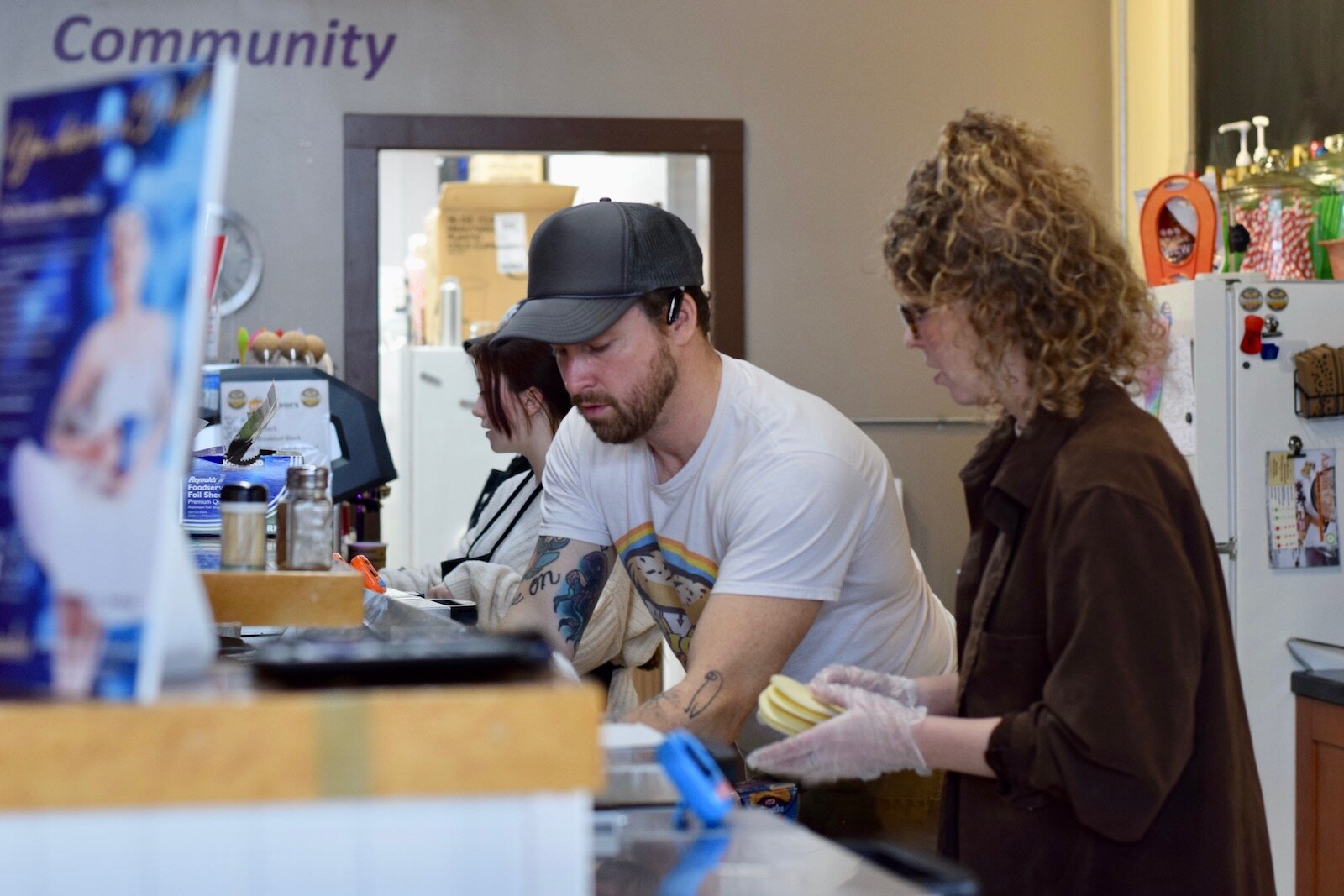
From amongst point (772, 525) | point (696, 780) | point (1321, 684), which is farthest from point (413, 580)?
point (696, 780)

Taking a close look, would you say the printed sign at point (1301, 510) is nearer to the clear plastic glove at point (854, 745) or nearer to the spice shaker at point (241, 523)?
the clear plastic glove at point (854, 745)

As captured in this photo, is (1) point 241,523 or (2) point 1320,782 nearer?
(1) point 241,523

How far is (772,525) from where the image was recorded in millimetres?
1955

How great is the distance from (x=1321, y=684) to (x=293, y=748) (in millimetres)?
3113

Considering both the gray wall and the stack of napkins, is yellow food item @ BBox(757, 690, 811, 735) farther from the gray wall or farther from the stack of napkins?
the gray wall

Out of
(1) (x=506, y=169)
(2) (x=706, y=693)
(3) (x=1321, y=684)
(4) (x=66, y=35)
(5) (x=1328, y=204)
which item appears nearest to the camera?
(2) (x=706, y=693)

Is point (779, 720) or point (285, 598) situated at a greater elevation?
point (285, 598)

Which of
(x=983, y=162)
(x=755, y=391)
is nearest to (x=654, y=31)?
(x=755, y=391)

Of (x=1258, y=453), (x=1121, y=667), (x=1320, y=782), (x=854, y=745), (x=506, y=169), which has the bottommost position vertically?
(x=1320, y=782)

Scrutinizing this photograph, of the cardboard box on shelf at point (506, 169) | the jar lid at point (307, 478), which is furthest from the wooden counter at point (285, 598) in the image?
the cardboard box on shelf at point (506, 169)

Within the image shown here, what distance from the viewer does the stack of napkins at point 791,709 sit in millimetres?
1527

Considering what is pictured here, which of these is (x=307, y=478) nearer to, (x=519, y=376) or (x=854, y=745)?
(x=854, y=745)

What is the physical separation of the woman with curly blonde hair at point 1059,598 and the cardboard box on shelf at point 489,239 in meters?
4.31

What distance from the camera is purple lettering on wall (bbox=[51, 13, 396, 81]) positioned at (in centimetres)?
499
